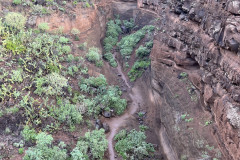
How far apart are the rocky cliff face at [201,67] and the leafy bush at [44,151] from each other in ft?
24.1

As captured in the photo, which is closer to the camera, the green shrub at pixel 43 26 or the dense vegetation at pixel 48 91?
the dense vegetation at pixel 48 91

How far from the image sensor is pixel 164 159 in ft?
53.9

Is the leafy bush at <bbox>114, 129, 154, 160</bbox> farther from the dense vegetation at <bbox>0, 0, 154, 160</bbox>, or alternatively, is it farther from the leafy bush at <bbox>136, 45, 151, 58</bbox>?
the leafy bush at <bbox>136, 45, 151, 58</bbox>

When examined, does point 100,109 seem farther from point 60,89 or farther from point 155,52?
point 155,52

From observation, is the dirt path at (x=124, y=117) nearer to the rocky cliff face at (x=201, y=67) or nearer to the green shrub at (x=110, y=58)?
the green shrub at (x=110, y=58)

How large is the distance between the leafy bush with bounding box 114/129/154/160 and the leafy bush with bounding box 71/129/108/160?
1.44m

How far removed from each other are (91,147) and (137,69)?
1270 cm

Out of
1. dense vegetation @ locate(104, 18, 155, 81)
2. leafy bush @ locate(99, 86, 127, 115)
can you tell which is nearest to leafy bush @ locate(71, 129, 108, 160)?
leafy bush @ locate(99, 86, 127, 115)

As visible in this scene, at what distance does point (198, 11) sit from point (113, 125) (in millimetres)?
11187

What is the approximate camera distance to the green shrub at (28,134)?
14.8m

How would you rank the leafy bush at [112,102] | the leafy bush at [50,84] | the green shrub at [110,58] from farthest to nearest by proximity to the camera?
the green shrub at [110,58], the leafy bush at [112,102], the leafy bush at [50,84]

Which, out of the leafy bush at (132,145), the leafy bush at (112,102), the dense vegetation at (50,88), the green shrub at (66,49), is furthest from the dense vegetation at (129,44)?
the leafy bush at (132,145)

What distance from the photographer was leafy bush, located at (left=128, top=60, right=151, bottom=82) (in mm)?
25812

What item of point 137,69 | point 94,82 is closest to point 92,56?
point 94,82
